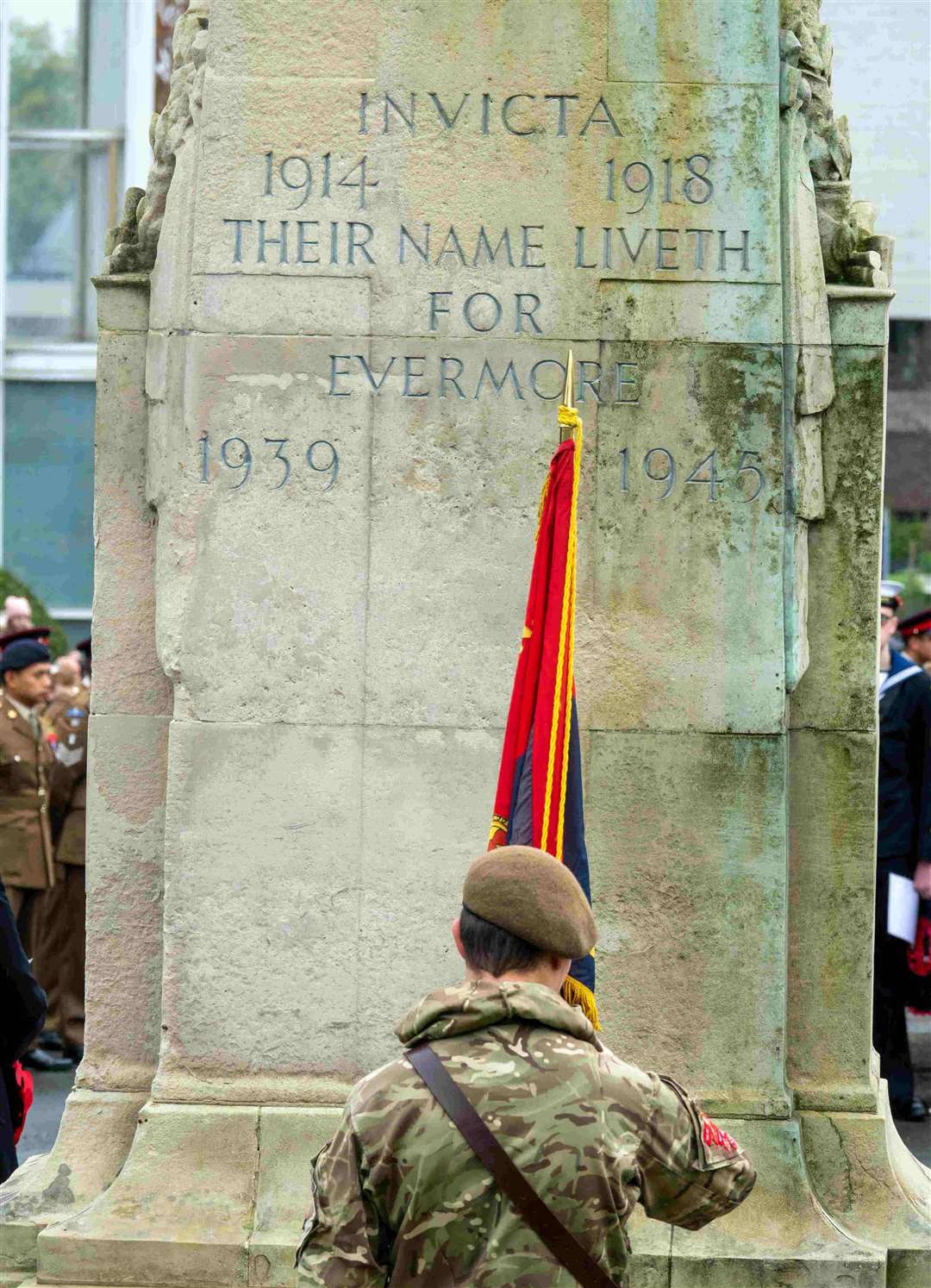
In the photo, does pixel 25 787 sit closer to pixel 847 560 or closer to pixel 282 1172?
pixel 282 1172

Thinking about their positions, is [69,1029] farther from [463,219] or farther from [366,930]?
[463,219]

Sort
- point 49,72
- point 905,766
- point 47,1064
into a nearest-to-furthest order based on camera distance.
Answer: point 905,766
point 47,1064
point 49,72

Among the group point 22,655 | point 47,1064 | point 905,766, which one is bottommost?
point 47,1064

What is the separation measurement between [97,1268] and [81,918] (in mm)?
5633

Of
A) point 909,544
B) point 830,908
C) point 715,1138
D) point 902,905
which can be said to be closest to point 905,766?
point 902,905

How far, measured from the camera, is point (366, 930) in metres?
5.88

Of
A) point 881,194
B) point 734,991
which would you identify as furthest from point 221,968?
point 881,194

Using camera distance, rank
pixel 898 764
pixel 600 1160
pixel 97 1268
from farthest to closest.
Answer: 1. pixel 898 764
2. pixel 97 1268
3. pixel 600 1160

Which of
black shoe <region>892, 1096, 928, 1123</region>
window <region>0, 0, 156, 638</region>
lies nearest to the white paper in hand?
black shoe <region>892, 1096, 928, 1123</region>

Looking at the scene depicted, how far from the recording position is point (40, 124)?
25.1 m

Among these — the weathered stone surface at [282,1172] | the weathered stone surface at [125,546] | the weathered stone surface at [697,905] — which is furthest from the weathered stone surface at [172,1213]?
the weathered stone surface at [125,546]

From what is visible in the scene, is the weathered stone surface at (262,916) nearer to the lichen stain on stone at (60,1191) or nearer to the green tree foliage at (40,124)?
the lichen stain on stone at (60,1191)

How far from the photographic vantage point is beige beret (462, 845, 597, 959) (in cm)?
333

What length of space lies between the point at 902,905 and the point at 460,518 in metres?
3.92
